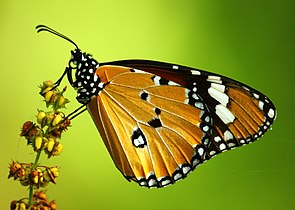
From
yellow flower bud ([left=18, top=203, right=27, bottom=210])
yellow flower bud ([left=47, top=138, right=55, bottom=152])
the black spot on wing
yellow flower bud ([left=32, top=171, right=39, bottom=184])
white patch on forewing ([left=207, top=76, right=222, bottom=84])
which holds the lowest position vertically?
yellow flower bud ([left=18, top=203, right=27, bottom=210])

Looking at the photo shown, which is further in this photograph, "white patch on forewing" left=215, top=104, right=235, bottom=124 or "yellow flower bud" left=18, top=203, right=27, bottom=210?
"white patch on forewing" left=215, top=104, right=235, bottom=124

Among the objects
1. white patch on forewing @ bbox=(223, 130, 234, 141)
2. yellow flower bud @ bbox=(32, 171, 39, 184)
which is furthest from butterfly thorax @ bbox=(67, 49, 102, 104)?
yellow flower bud @ bbox=(32, 171, 39, 184)

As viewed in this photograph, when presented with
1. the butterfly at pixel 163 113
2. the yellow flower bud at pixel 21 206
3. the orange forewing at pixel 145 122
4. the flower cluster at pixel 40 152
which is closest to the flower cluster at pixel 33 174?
the flower cluster at pixel 40 152

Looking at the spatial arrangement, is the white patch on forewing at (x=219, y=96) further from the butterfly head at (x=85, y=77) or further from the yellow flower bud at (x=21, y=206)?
the yellow flower bud at (x=21, y=206)

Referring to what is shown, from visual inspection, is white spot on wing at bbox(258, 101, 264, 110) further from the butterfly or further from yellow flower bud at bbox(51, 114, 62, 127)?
yellow flower bud at bbox(51, 114, 62, 127)

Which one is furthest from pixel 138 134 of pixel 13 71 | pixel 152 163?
pixel 13 71

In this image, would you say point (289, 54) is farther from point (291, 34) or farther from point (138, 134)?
point (138, 134)

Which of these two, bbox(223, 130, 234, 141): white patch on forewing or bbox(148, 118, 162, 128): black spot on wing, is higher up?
bbox(148, 118, 162, 128): black spot on wing
